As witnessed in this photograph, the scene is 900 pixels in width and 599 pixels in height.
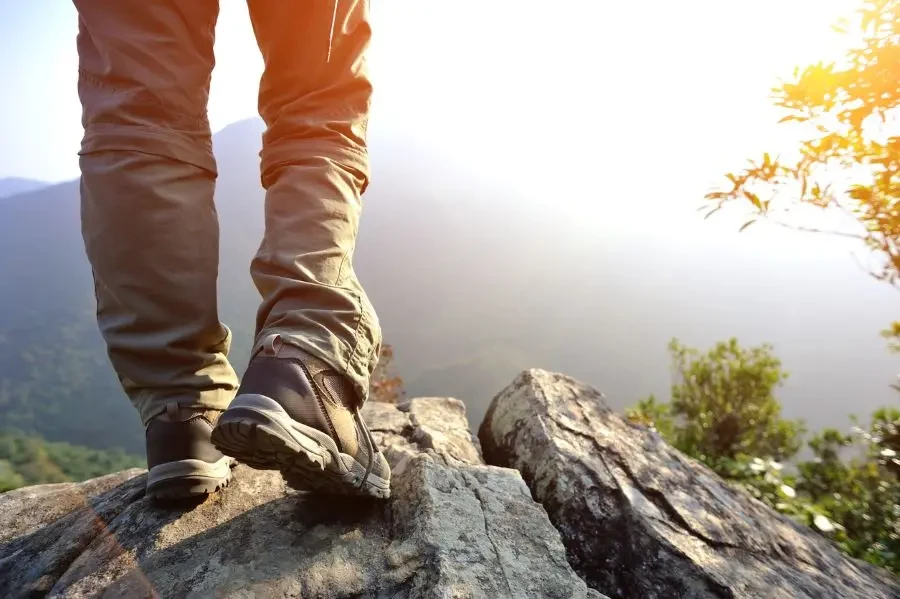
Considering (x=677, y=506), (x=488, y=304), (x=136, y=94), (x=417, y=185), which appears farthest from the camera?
(x=488, y=304)

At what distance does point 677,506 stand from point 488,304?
117 ft

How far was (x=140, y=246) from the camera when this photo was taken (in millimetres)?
995

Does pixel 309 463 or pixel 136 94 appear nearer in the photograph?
pixel 309 463

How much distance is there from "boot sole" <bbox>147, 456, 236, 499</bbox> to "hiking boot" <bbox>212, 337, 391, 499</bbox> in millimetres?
264

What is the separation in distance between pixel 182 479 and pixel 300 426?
413 mm

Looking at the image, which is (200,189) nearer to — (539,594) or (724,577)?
(539,594)

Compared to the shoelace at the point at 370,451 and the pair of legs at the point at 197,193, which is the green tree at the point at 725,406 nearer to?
the shoelace at the point at 370,451

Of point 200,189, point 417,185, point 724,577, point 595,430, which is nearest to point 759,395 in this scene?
point 595,430

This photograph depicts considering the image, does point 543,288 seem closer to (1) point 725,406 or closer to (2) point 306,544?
(1) point 725,406

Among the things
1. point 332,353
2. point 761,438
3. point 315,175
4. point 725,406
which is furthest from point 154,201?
point 761,438

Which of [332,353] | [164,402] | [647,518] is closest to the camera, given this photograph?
[332,353]

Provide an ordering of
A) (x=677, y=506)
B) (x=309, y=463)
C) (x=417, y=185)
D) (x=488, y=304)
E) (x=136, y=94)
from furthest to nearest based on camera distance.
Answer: (x=488, y=304)
(x=417, y=185)
(x=677, y=506)
(x=136, y=94)
(x=309, y=463)

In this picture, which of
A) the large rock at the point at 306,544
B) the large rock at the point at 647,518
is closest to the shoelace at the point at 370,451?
the large rock at the point at 306,544

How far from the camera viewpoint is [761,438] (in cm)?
529
